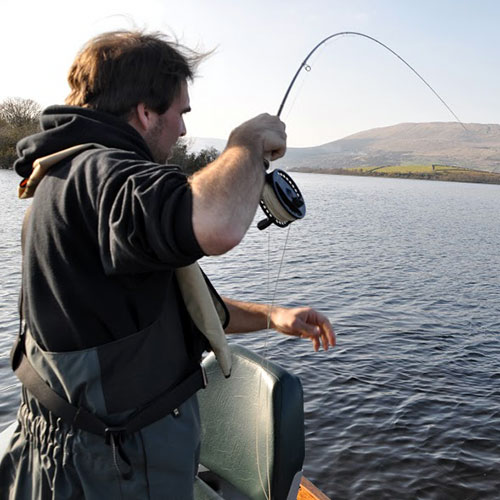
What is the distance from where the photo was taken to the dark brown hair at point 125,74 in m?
1.86

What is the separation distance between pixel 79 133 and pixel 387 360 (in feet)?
28.0

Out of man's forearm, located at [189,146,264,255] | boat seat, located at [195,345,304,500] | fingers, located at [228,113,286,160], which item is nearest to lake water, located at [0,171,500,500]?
boat seat, located at [195,345,304,500]

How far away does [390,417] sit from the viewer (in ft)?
24.6

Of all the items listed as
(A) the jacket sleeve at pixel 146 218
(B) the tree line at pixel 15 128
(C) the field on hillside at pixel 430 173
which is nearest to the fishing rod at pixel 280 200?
(A) the jacket sleeve at pixel 146 218

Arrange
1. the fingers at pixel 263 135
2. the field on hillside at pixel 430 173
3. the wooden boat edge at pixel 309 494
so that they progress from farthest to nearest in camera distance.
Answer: the field on hillside at pixel 430 173 < the wooden boat edge at pixel 309 494 < the fingers at pixel 263 135

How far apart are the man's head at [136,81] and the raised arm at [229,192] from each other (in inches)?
14.8

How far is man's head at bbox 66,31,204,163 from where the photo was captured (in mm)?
1856

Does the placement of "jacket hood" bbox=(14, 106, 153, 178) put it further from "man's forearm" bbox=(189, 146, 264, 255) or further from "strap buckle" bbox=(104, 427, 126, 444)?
"strap buckle" bbox=(104, 427, 126, 444)

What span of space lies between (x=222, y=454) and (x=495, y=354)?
26.4 feet

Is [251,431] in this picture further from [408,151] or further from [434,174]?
[408,151]

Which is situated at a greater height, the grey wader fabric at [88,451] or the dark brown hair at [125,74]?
the dark brown hair at [125,74]

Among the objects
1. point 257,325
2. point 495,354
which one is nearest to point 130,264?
point 257,325

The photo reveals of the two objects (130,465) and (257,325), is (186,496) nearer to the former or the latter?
(130,465)

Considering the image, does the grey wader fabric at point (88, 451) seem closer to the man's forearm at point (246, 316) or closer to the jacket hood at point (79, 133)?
the jacket hood at point (79, 133)
